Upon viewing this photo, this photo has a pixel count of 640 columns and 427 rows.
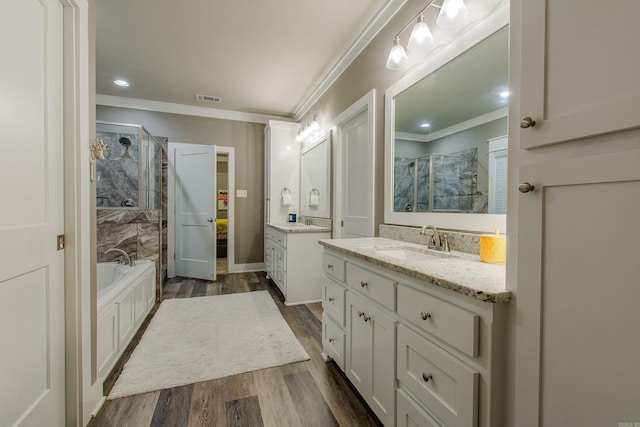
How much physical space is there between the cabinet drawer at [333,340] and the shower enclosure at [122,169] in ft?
8.45

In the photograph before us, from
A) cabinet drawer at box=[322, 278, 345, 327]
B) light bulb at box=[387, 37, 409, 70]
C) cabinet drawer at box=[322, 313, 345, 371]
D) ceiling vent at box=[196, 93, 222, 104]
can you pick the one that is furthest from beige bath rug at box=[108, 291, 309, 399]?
ceiling vent at box=[196, 93, 222, 104]

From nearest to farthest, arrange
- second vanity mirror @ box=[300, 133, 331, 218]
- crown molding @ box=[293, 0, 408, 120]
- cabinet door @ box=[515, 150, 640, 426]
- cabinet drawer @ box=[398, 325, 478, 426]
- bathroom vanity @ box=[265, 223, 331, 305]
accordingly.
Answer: cabinet door @ box=[515, 150, 640, 426]
cabinet drawer @ box=[398, 325, 478, 426]
crown molding @ box=[293, 0, 408, 120]
bathroom vanity @ box=[265, 223, 331, 305]
second vanity mirror @ box=[300, 133, 331, 218]

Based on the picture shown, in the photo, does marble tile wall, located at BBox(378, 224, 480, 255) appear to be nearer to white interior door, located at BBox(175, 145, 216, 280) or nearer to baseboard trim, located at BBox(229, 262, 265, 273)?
white interior door, located at BBox(175, 145, 216, 280)

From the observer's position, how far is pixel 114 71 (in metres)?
3.11

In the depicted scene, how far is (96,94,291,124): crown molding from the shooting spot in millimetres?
3801

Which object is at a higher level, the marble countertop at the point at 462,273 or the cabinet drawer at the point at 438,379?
the marble countertop at the point at 462,273

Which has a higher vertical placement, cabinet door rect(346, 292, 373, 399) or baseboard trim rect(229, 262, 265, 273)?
cabinet door rect(346, 292, 373, 399)

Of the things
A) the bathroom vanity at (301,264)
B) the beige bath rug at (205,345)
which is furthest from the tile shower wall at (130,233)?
the bathroom vanity at (301,264)

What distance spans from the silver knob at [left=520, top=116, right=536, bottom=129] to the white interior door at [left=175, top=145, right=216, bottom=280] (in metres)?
3.78

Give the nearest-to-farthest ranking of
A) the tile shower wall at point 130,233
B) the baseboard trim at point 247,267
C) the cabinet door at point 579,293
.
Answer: the cabinet door at point 579,293
the tile shower wall at point 130,233
the baseboard trim at point 247,267

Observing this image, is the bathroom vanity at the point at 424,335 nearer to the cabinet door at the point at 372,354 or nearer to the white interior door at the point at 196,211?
the cabinet door at the point at 372,354

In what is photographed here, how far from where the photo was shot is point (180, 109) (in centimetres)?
412

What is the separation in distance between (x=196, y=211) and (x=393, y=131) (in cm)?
317

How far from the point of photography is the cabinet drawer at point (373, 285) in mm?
1176
